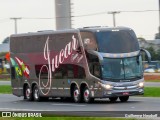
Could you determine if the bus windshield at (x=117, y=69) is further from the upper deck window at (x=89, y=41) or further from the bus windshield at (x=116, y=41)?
the upper deck window at (x=89, y=41)

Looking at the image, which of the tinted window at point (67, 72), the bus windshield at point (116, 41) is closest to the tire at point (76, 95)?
→ the tinted window at point (67, 72)

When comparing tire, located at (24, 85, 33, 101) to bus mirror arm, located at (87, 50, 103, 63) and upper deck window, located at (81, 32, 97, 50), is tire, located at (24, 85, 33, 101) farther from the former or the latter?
bus mirror arm, located at (87, 50, 103, 63)

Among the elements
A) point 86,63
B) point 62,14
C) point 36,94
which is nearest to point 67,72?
point 86,63

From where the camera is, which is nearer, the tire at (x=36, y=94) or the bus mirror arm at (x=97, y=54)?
the bus mirror arm at (x=97, y=54)

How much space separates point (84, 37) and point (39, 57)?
5001 millimetres

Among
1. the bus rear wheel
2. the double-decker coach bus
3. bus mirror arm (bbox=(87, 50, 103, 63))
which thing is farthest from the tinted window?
bus mirror arm (bbox=(87, 50, 103, 63))

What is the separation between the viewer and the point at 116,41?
34062mm

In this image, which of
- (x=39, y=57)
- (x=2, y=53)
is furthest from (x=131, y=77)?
(x=2, y=53)

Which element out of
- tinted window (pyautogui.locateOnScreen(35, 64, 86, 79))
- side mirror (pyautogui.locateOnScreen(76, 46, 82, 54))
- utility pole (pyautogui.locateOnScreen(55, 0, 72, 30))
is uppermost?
utility pole (pyautogui.locateOnScreen(55, 0, 72, 30))

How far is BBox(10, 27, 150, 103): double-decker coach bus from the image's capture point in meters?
33.7

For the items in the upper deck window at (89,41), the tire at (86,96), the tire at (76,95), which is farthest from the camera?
the tire at (76,95)

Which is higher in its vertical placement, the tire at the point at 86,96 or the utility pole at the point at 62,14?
the utility pole at the point at 62,14

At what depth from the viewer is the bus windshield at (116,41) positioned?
33750 mm

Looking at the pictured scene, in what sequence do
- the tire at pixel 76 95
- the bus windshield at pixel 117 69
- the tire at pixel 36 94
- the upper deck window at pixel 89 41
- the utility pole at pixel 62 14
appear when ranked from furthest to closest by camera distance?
the utility pole at pixel 62 14 < the tire at pixel 36 94 < the tire at pixel 76 95 < the upper deck window at pixel 89 41 < the bus windshield at pixel 117 69
